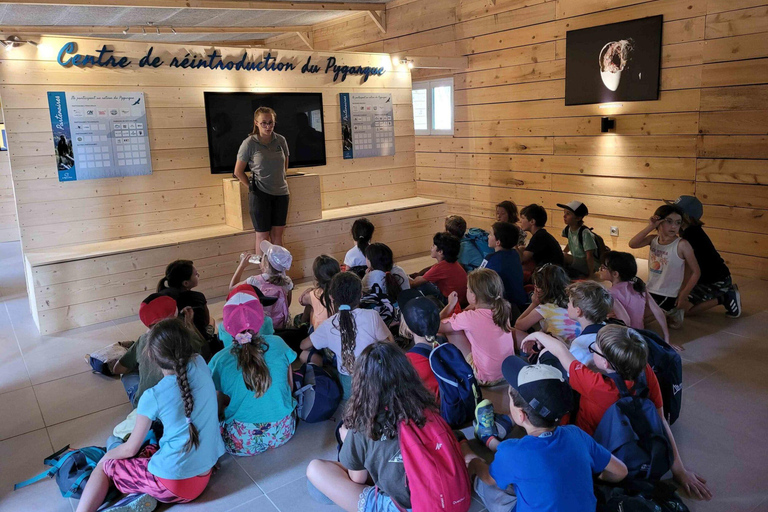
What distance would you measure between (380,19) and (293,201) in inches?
165

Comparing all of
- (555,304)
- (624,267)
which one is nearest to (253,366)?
(555,304)

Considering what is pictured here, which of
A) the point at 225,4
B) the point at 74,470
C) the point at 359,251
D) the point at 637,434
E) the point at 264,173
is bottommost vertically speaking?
the point at 74,470

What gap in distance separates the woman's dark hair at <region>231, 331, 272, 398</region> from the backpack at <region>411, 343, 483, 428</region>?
0.67 m

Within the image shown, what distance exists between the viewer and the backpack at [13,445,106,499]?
245 cm

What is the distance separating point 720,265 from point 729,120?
1.67 meters

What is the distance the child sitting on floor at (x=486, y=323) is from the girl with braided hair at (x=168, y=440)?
130 cm

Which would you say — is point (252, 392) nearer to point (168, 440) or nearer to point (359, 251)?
point (168, 440)

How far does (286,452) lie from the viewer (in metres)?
2.77

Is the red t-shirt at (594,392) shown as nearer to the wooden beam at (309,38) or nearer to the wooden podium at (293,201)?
the wooden podium at (293,201)

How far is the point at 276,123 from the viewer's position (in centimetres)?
621

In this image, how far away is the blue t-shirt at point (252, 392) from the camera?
8.54 ft

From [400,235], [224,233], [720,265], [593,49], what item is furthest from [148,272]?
[593,49]

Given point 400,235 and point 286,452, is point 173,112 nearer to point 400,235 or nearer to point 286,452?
point 400,235

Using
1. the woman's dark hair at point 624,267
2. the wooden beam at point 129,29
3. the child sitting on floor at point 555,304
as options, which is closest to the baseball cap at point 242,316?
the child sitting on floor at point 555,304
